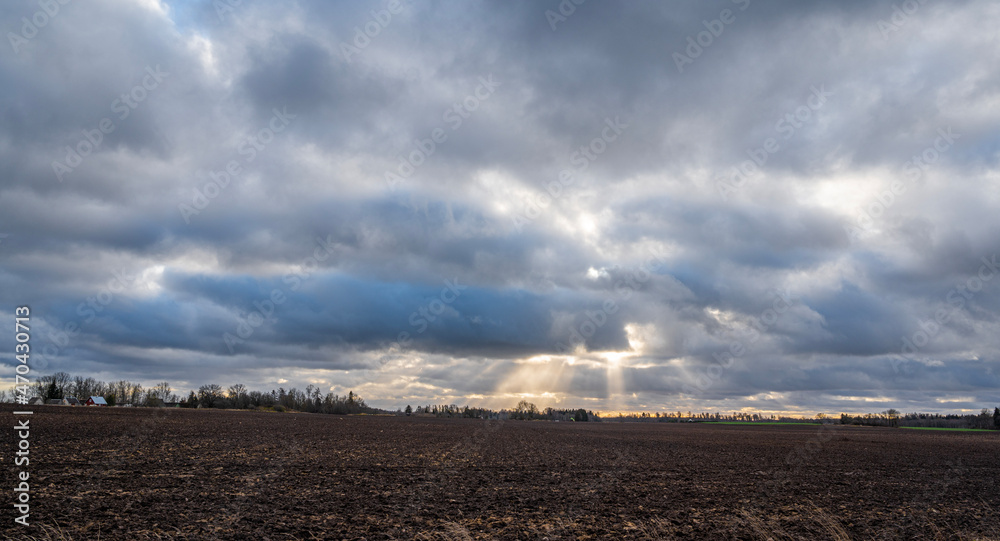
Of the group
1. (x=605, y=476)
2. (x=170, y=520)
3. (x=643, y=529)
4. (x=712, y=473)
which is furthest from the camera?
(x=712, y=473)

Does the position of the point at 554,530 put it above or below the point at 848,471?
above

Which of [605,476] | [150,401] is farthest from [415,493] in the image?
[150,401]

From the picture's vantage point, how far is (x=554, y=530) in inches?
790

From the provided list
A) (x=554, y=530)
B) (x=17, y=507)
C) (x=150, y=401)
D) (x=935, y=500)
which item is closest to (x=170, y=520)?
(x=17, y=507)

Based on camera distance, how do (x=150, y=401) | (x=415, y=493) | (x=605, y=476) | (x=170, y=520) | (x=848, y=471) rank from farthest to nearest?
(x=150, y=401)
(x=848, y=471)
(x=605, y=476)
(x=415, y=493)
(x=170, y=520)

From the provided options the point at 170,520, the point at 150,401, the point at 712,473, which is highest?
the point at 170,520

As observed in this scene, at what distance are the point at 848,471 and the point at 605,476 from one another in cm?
2200

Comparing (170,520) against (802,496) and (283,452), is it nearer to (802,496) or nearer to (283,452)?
(283,452)

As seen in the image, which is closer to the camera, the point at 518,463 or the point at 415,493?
the point at 415,493

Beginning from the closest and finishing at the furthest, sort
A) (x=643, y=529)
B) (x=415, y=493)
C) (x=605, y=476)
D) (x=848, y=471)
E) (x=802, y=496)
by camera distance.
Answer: (x=643, y=529), (x=415, y=493), (x=802, y=496), (x=605, y=476), (x=848, y=471)

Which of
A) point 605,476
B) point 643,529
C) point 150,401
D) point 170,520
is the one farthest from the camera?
point 150,401

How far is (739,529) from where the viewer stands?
2133 cm

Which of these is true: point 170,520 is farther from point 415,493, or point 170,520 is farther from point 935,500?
point 935,500

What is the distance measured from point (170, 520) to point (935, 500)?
119ft
